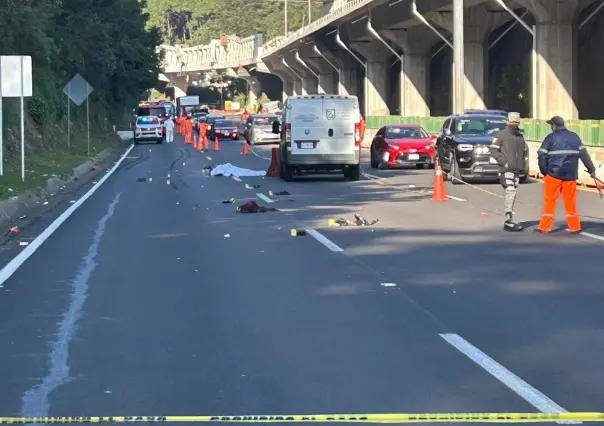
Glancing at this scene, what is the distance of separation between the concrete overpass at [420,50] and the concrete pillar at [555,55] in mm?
43

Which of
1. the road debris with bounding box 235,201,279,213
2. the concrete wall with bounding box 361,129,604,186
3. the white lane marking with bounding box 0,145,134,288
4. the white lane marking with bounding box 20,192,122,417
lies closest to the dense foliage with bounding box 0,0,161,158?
the white lane marking with bounding box 0,145,134,288

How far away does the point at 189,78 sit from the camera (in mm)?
169750

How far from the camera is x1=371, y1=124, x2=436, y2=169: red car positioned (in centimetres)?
3581

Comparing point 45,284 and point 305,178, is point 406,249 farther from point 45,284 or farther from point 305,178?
point 305,178

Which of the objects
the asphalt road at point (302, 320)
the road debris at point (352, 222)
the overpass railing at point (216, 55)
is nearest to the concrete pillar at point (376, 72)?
the overpass railing at point (216, 55)

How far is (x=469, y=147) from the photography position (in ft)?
92.5

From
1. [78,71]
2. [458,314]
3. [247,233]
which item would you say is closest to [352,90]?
[78,71]

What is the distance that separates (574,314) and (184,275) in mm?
4799

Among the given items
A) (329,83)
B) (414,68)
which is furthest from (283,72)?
(414,68)

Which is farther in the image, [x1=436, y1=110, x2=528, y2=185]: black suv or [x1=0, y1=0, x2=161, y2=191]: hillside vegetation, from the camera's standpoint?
[x1=0, y1=0, x2=161, y2=191]: hillside vegetation

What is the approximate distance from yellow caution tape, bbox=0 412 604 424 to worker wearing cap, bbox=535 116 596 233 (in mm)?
10415

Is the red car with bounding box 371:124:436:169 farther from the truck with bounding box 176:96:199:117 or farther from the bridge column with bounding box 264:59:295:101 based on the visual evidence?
the bridge column with bounding box 264:59:295:101

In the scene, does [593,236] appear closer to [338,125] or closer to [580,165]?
[580,165]

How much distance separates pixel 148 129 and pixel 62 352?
57617 millimetres
